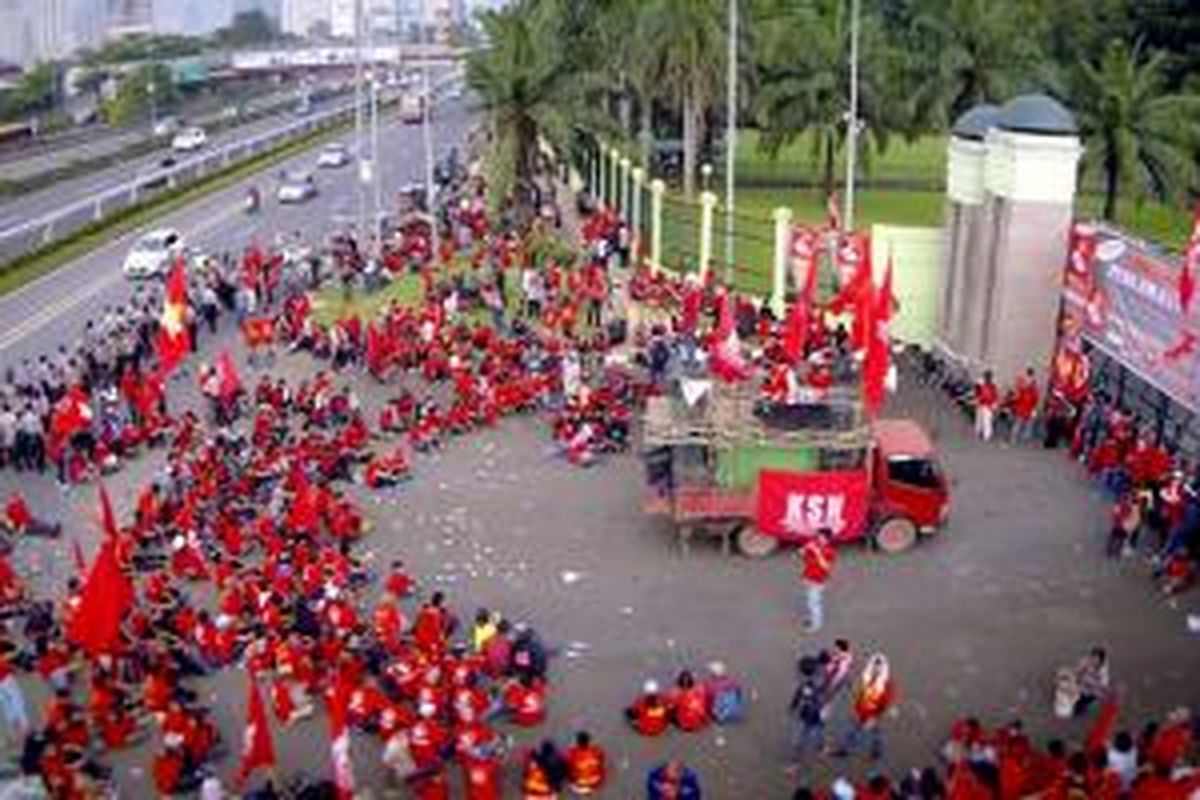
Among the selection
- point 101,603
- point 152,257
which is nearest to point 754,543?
point 101,603

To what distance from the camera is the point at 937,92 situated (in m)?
56.3

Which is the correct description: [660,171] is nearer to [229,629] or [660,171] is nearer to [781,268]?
[781,268]

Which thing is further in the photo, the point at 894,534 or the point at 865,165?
the point at 865,165

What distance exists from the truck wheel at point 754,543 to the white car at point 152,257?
25.3m

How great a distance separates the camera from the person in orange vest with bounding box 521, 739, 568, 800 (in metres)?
15.3

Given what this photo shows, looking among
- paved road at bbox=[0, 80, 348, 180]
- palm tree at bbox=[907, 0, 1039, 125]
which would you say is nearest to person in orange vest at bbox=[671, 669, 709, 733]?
palm tree at bbox=[907, 0, 1039, 125]

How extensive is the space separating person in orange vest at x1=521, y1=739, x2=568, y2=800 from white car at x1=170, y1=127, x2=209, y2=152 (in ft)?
233

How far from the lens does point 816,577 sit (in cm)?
1948

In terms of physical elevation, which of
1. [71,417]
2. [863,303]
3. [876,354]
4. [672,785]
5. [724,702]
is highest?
[863,303]

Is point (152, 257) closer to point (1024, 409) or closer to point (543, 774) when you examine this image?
point (1024, 409)

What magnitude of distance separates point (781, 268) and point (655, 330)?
149 inches

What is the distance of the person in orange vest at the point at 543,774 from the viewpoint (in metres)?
15.3

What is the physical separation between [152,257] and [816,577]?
2977 centimetres

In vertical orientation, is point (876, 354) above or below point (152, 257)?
above
